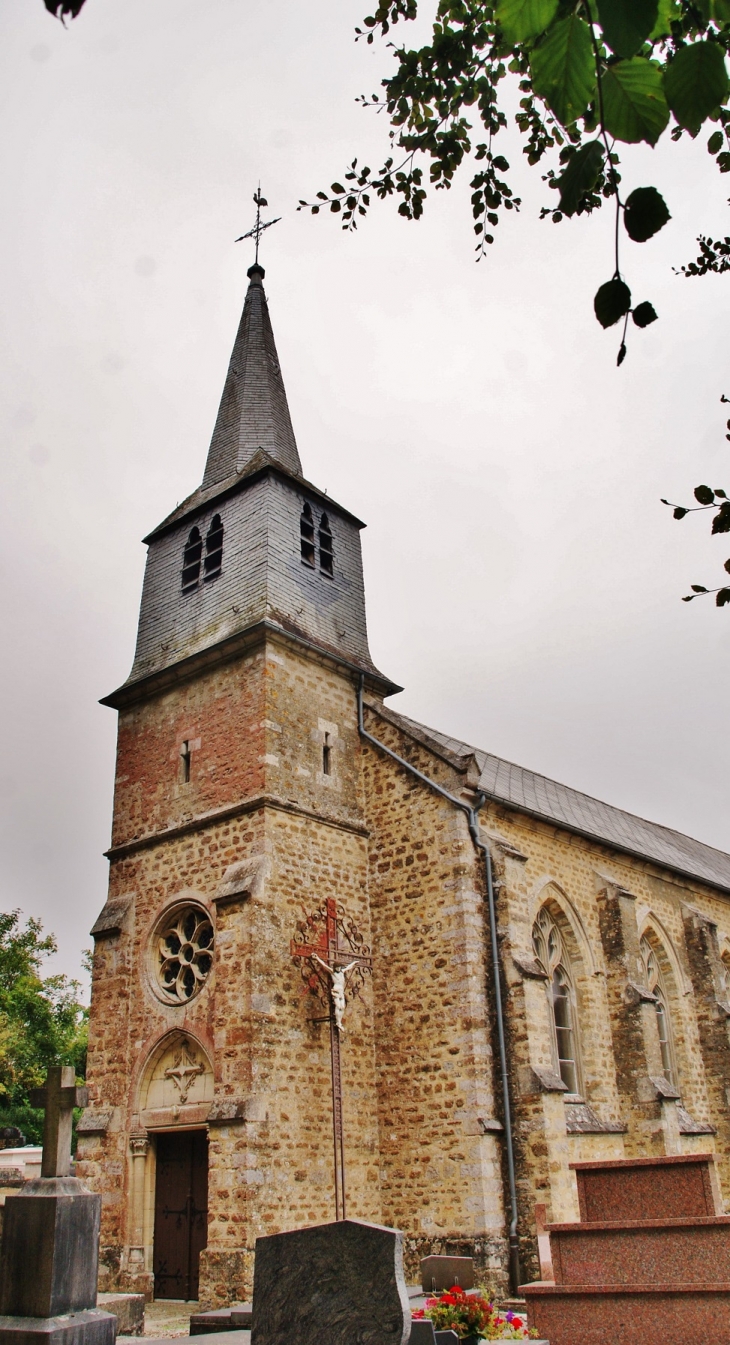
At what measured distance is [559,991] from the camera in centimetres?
1725

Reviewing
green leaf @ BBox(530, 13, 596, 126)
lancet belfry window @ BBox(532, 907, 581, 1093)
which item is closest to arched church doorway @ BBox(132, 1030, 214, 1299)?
lancet belfry window @ BBox(532, 907, 581, 1093)

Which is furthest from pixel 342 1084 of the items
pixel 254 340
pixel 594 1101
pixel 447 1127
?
pixel 254 340

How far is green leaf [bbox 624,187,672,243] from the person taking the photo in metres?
1.95

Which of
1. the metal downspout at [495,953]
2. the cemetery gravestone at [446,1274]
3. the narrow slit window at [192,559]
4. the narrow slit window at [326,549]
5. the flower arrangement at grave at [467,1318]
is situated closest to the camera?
the flower arrangement at grave at [467,1318]

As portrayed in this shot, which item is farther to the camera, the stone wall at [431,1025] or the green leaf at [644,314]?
the stone wall at [431,1025]

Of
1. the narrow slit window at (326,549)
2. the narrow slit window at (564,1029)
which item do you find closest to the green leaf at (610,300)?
the narrow slit window at (564,1029)

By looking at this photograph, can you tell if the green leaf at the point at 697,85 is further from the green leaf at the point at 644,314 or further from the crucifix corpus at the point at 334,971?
the crucifix corpus at the point at 334,971

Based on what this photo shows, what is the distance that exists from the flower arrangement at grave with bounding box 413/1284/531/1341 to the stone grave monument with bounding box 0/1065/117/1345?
2820 millimetres

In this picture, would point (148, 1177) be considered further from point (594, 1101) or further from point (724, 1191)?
point (724, 1191)

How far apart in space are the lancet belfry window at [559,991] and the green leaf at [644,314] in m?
15.4

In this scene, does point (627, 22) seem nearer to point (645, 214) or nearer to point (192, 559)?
point (645, 214)

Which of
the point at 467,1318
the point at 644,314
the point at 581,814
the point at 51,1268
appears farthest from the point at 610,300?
the point at 581,814

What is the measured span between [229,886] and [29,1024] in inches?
1441

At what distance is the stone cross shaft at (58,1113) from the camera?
8.23 meters
